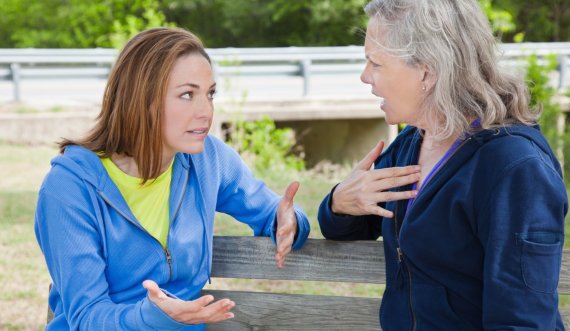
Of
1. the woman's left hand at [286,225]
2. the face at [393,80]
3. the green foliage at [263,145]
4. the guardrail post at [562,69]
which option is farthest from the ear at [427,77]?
the guardrail post at [562,69]

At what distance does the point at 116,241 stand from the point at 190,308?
422mm

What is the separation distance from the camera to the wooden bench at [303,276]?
8.90 ft

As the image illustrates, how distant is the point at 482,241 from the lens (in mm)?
2113

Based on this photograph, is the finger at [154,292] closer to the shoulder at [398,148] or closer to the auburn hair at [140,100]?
the auburn hair at [140,100]

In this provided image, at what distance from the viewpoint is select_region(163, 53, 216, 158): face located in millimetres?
2463

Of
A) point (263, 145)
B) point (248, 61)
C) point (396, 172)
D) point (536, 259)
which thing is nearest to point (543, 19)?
point (248, 61)

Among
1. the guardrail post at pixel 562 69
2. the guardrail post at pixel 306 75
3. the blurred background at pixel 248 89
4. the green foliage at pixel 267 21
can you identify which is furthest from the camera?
the green foliage at pixel 267 21

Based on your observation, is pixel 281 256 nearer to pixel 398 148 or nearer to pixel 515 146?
pixel 398 148

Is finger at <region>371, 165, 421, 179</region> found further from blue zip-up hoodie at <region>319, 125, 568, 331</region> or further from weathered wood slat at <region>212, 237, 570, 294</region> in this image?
weathered wood slat at <region>212, 237, 570, 294</region>

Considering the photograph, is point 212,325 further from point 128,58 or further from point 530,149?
point 530,149

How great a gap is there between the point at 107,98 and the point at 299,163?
298 inches

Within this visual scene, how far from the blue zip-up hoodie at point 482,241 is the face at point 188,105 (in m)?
0.60

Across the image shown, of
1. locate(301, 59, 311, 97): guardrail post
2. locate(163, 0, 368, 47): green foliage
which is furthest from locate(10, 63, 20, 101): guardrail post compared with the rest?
locate(163, 0, 368, 47): green foliage

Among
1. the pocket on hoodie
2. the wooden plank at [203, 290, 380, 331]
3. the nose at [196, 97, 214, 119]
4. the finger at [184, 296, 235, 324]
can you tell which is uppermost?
the nose at [196, 97, 214, 119]
